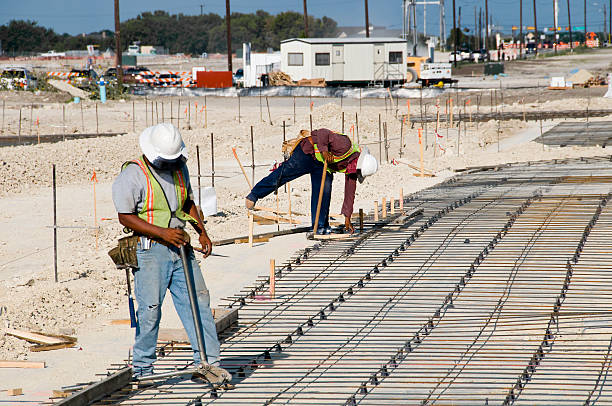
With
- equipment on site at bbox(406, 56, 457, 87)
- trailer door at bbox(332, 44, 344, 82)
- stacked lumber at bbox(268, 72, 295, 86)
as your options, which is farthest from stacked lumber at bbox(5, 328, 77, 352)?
equipment on site at bbox(406, 56, 457, 87)

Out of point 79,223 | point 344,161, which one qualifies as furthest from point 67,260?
point 344,161

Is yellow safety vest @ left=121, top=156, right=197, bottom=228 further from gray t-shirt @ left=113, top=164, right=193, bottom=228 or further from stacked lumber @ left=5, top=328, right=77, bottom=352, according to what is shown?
stacked lumber @ left=5, top=328, right=77, bottom=352

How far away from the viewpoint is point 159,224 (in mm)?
4750

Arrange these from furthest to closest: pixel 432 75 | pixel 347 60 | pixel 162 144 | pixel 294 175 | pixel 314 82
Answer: pixel 432 75, pixel 347 60, pixel 314 82, pixel 294 175, pixel 162 144

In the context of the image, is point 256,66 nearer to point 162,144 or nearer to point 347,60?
point 347,60

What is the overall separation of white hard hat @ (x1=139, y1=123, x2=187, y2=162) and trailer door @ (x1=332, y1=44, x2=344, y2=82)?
33.5 meters

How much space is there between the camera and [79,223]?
467 inches

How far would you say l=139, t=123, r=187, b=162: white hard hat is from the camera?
4.63 metres

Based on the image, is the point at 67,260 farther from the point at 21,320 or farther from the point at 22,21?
the point at 22,21

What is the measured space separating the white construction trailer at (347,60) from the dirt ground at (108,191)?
21.6ft

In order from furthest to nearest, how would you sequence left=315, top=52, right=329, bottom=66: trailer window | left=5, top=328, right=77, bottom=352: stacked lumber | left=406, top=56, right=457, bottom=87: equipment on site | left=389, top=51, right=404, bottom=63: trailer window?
left=406, top=56, right=457, bottom=87: equipment on site < left=389, top=51, right=404, bottom=63: trailer window < left=315, top=52, right=329, bottom=66: trailer window < left=5, top=328, right=77, bottom=352: stacked lumber

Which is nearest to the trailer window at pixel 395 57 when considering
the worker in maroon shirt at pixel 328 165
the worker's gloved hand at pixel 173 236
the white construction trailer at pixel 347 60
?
the white construction trailer at pixel 347 60


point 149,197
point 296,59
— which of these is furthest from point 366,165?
point 296,59

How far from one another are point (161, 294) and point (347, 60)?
3383 cm
